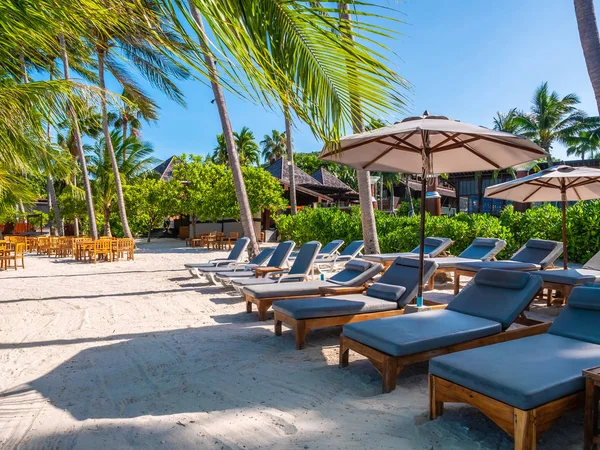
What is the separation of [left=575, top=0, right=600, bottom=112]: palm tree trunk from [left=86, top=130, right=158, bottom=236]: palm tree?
64.3 feet

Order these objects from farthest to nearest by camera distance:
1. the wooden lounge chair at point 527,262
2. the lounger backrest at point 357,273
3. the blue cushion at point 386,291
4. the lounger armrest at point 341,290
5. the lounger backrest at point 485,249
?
the lounger backrest at point 485,249
the wooden lounge chair at point 527,262
the lounger backrest at point 357,273
the lounger armrest at point 341,290
the blue cushion at point 386,291

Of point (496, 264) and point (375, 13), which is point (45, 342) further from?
point (496, 264)

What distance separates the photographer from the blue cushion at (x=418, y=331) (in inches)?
129

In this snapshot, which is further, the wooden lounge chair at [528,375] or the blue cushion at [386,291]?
the blue cushion at [386,291]

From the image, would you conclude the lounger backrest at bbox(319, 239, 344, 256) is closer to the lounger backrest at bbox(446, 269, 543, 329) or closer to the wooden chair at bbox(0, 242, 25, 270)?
the lounger backrest at bbox(446, 269, 543, 329)

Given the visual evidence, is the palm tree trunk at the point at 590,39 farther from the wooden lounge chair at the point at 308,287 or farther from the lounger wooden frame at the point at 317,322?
the lounger wooden frame at the point at 317,322

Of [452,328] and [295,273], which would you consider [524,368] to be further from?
[295,273]

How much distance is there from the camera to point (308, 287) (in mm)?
5785

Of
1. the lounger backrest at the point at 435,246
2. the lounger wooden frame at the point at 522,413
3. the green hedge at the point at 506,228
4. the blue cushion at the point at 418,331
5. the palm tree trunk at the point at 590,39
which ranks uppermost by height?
the palm tree trunk at the point at 590,39

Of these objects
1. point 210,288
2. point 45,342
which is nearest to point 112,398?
point 45,342

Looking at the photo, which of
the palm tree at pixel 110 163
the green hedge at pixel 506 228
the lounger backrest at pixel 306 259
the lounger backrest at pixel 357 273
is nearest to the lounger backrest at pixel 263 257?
the lounger backrest at pixel 306 259

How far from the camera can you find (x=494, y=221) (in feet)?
32.9

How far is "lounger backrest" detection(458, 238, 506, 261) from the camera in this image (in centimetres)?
793

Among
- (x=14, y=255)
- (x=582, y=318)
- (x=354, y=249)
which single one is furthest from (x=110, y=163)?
(x=582, y=318)
